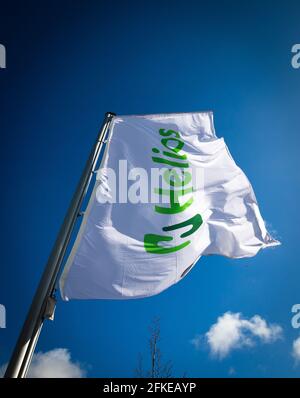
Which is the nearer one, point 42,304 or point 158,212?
point 42,304

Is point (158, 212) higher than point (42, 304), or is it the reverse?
point (158, 212)

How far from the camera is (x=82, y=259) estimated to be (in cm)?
406

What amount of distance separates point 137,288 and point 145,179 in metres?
1.88

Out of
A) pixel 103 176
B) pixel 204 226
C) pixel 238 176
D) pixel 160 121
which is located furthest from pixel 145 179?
pixel 238 176

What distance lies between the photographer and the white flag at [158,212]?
13.5 ft

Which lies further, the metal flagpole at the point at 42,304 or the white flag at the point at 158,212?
the white flag at the point at 158,212

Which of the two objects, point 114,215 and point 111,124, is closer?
point 114,215

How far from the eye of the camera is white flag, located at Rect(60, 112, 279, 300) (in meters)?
4.12

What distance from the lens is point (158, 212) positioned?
16.1 feet

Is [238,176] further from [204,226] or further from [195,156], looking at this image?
[204,226]

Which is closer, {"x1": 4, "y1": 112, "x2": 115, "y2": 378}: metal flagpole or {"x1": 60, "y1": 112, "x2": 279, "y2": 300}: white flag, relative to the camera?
{"x1": 4, "y1": 112, "x2": 115, "y2": 378}: metal flagpole
